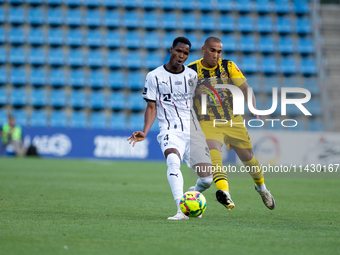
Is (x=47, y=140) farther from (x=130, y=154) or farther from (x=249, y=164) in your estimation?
(x=249, y=164)

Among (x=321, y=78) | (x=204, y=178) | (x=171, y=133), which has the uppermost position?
(x=321, y=78)

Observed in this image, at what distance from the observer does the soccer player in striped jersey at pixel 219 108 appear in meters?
5.71

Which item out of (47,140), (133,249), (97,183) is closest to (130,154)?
(47,140)

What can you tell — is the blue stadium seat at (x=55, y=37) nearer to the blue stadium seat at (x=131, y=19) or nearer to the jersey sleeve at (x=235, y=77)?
the blue stadium seat at (x=131, y=19)

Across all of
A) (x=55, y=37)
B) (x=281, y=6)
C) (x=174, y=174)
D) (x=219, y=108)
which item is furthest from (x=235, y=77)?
(x=281, y=6)

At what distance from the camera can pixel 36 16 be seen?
24203 mm

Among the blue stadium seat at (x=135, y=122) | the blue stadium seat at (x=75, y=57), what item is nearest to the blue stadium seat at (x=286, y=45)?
the blue stadium seat at (x=135, y=122)

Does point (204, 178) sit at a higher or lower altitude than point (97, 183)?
higher

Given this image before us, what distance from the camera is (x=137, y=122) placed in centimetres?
2230

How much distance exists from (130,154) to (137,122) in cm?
215

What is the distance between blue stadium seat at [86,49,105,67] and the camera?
2361 cm

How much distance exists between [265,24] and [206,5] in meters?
3.36

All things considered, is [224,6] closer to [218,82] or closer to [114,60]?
[114,60]

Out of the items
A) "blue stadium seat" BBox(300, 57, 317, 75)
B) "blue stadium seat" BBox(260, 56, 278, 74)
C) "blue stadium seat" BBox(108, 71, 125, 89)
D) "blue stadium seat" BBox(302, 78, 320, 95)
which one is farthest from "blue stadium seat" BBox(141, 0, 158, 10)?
"blue stadium seat" BBox(302, 78, 320, 95)
